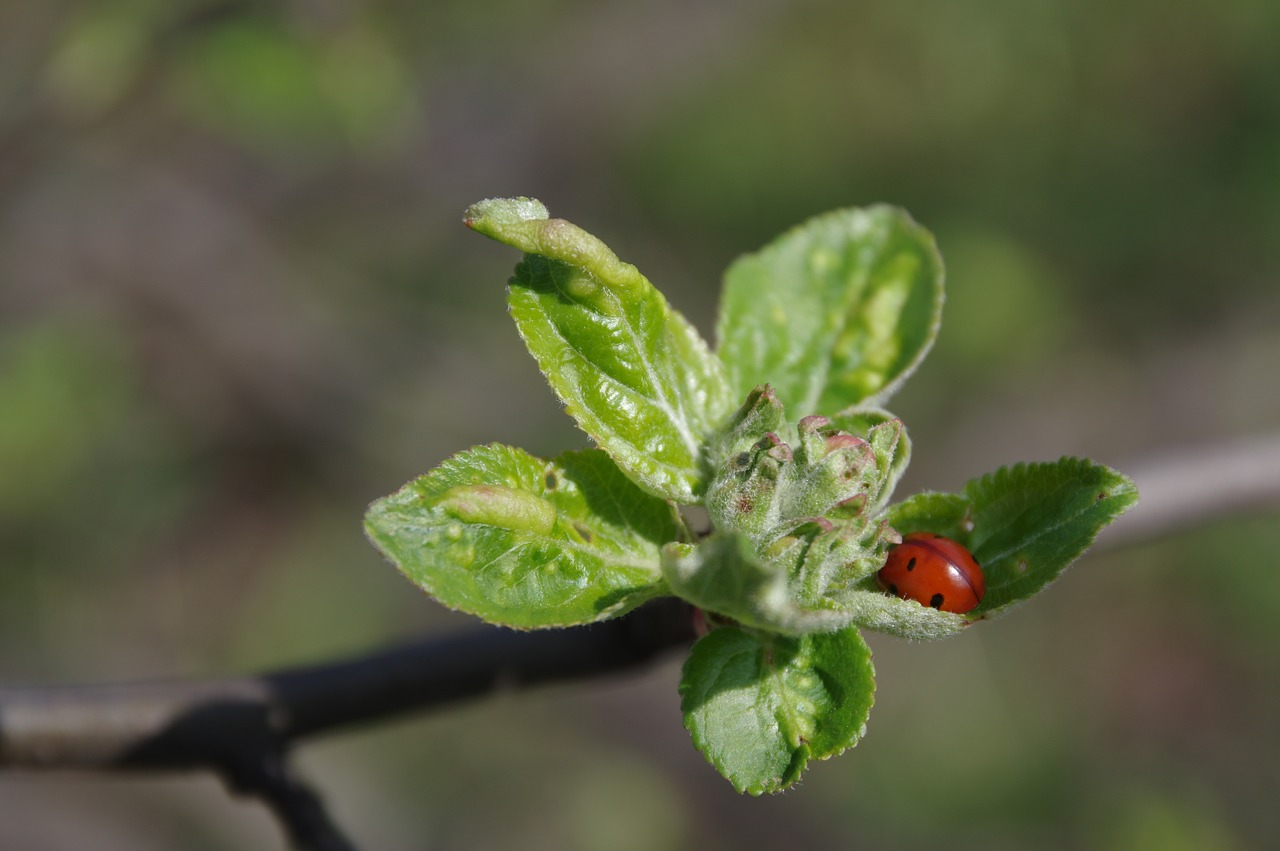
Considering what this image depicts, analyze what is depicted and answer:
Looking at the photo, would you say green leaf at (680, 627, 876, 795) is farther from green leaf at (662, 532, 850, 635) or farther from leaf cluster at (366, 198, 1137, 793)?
green leaf at (662, 532, 850, 635)

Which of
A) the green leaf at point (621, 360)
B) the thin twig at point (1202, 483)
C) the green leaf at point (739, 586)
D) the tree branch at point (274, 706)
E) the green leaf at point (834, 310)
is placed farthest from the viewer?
the thin twig at point (1202, 483)

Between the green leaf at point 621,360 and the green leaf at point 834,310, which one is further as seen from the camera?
the green leaf at point 834,310

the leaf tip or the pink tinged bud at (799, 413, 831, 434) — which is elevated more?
the leaf tip

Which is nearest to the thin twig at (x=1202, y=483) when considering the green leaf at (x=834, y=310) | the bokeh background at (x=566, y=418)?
the green leaf at (x=834, y=310)

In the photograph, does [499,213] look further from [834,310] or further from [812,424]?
[834,310]

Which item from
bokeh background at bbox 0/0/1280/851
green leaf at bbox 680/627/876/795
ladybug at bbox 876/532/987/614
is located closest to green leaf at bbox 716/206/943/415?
ladybug at bbox 876/532/987/614

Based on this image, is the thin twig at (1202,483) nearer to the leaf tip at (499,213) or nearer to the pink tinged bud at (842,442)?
the pink tinged bud at (842,442)

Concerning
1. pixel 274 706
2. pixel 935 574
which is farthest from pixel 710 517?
pixel 274 706
